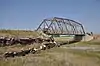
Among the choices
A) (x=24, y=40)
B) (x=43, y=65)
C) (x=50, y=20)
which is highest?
(x=50, y=20)

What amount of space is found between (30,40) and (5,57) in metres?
17.3

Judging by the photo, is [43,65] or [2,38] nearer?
[43,65]

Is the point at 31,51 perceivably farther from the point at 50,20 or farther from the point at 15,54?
the point at 50,20

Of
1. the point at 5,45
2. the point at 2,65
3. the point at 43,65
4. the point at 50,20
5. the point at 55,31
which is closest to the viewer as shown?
the point at 2,65

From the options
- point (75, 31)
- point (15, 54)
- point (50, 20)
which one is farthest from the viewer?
point (75, 31)

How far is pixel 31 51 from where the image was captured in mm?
40844

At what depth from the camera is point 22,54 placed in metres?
37.0

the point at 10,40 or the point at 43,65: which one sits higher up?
the point at 10,40

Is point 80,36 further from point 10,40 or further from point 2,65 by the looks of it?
point 2,65

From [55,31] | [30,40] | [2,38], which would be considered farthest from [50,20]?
[2,38]

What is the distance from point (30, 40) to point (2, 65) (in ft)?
72.6

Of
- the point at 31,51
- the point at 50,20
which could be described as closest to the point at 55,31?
the point at 50,20

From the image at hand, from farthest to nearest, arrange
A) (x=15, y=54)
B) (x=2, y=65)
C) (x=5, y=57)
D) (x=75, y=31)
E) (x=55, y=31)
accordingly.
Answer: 1. (x=75, y=31)
2. (x=55, y=31)
3. (x=15, y=54)
4. (x=5, y=57)
5. (x=2, y=65)

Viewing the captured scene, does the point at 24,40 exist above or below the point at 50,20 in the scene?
below
